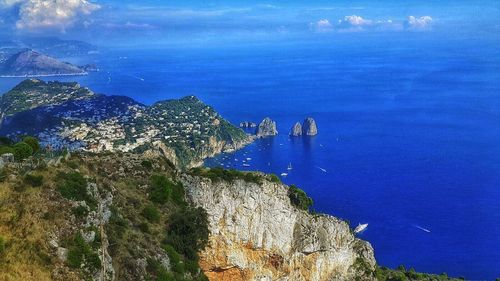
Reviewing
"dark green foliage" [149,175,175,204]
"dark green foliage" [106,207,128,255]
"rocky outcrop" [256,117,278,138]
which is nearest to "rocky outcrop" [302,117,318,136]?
"rocky outcrop" [256,117,278,138]

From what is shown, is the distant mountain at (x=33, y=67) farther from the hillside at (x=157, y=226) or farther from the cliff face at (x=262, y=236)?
the cliff face at (x=262, y=236)

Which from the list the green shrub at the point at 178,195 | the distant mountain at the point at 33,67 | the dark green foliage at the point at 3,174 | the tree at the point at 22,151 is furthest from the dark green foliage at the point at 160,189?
the distant mountain at the point at 33,67

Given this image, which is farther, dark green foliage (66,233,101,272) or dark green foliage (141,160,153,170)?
dark green foliage (141,160,153,170)

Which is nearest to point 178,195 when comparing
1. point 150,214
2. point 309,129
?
point 150,214

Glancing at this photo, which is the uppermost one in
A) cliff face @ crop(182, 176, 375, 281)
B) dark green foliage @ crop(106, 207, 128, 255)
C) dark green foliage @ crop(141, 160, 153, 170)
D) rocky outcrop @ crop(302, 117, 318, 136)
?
dark green foliage @ crop(141, 160, 153, 170)

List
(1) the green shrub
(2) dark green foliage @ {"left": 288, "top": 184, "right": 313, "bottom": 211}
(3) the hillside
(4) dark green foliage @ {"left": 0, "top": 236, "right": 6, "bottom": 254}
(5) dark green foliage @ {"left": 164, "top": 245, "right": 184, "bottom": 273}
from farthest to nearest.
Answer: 1. (2) dark green foliage @ {"left": 288, "top": 184, "right": 313, "bottom": 211}
2. (1) the green shrub
3. (5) dark green foliage @ {"left": 164, "top": 245, "right": 184, "bottom": 273}
4. (3) the hillside
5. (4) dark green foliage @ {"left": 0, "top": 236, "right": 6, "bottom": 254}

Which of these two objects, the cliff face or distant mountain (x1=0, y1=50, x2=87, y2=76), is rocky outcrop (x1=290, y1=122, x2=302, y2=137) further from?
distant mountain (x1=0, y1=50, x2=87, y2=76)

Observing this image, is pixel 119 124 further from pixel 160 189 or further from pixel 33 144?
pixel 160 189
